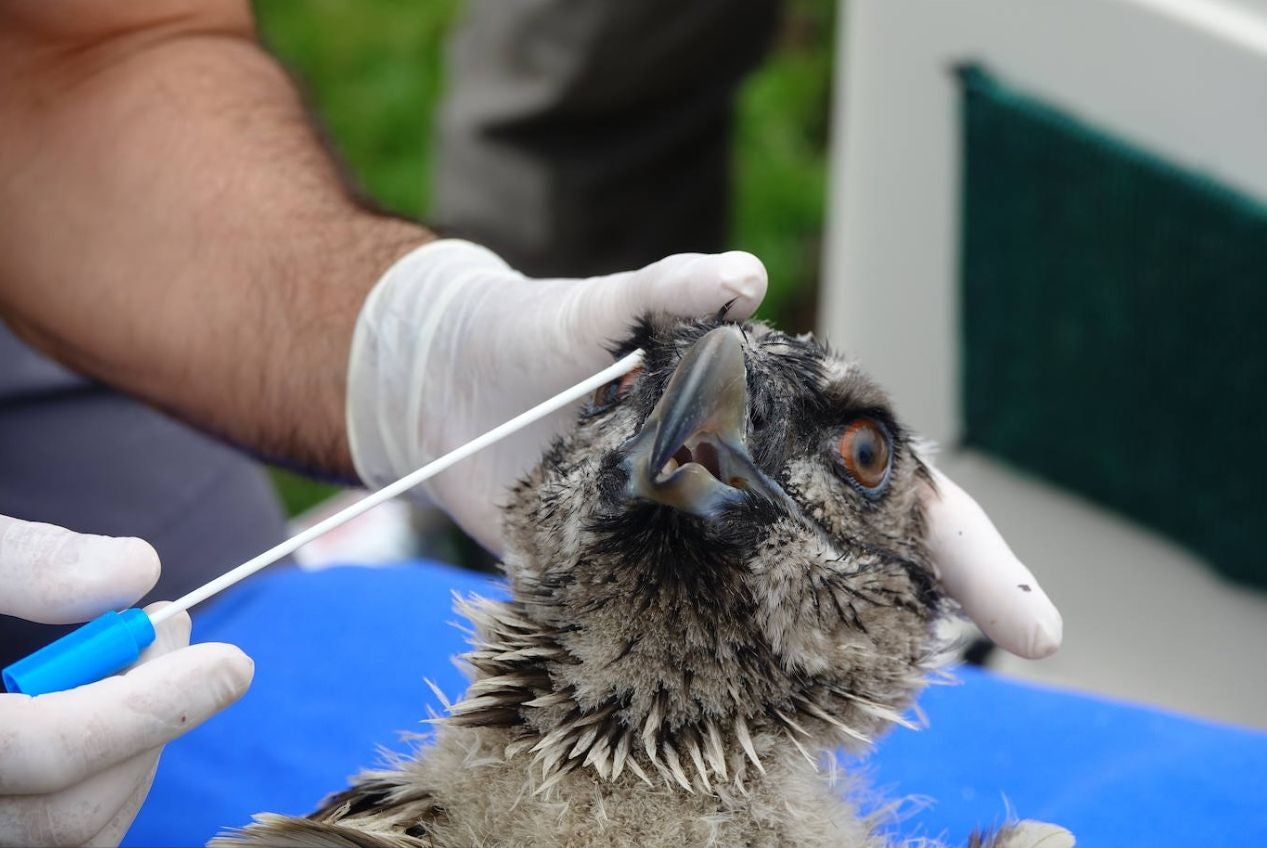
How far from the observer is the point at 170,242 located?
2869 millimetres

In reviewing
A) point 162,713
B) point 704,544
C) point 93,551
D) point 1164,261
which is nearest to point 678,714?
point 704,544

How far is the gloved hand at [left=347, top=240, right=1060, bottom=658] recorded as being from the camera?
87.0 inches

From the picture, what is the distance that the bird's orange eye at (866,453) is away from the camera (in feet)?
6.69

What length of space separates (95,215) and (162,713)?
1.47m

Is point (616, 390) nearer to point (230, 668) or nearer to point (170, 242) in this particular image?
point (230, 668)

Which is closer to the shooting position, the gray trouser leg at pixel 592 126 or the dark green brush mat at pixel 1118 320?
the dark green brush mat at pixel 1118 320

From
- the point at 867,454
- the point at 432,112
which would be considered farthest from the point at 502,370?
the point at 432,112

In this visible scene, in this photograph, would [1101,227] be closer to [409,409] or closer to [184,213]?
[409,409]

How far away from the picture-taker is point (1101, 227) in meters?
3.52

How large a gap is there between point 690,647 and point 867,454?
1.43 feet

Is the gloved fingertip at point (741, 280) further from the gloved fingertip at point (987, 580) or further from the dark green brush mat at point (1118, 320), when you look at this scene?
the dark green brush mat at point (1118, 320)

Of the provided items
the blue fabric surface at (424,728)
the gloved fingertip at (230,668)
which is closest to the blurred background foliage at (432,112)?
the blue fabric surface at (424,728)

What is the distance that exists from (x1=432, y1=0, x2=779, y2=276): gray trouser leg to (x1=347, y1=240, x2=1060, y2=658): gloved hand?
2.30m

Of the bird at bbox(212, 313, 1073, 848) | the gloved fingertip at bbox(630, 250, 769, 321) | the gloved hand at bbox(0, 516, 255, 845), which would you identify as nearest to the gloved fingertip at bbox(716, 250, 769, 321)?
the gloved fingertip at bbox(630, 250, 769, 321)
